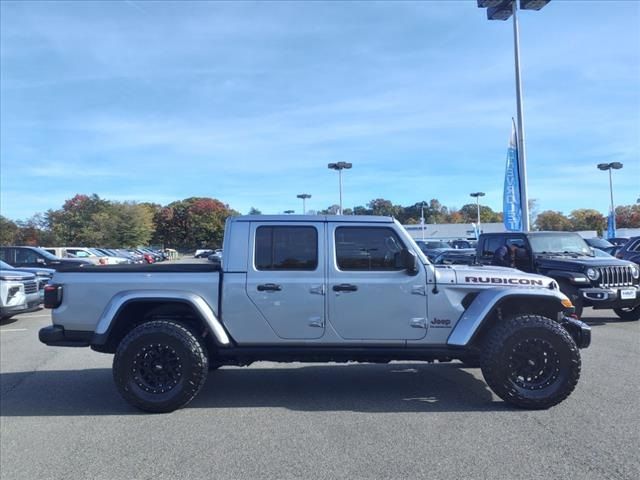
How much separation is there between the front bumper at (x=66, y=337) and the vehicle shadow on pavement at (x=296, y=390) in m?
0.71

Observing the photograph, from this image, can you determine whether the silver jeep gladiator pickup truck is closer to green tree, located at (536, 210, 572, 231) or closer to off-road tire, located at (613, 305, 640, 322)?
off-road tire, located at (613, 305, 640, 322)

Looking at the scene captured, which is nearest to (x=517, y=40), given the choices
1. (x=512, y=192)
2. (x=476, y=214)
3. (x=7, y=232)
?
(x=512, y=192)

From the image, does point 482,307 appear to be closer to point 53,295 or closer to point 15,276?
point 53,295

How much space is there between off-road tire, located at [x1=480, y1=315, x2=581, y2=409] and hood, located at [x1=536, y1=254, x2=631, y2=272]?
5769mm

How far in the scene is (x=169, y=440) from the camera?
478 centimetres

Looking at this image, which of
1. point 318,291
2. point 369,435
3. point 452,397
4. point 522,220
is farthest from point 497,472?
point 522,220

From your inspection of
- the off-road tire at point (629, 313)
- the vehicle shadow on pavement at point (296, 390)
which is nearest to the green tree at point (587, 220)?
the off-road tire at point (629, 313)

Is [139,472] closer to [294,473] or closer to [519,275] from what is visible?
[294,473]

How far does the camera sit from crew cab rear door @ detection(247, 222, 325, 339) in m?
5.67

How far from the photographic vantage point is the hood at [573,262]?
34.7 ft

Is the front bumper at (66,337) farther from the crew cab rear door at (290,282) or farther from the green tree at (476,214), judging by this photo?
the green tree at (476,214)

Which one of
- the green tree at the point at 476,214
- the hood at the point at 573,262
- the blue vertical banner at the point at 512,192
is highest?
the green tree at the point at 476,214

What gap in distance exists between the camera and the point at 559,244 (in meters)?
12.0

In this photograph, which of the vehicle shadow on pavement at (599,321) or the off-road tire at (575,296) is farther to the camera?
the vehicle shadow on pavement at (599,321)
